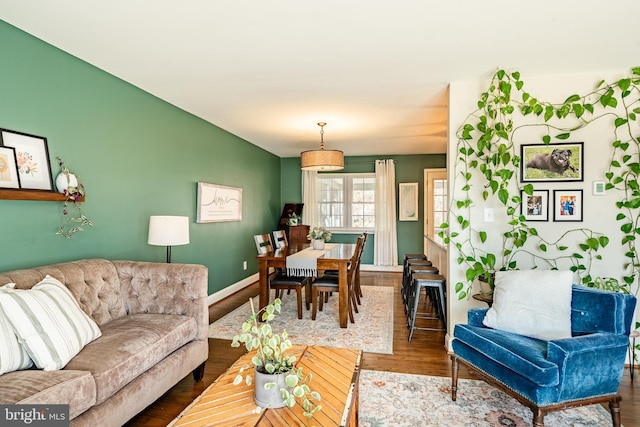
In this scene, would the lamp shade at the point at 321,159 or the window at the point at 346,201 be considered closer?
the lamp shade at the point at 321,159

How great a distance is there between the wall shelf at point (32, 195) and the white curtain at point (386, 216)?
556 centimetres

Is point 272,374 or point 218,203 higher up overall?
point 218,203

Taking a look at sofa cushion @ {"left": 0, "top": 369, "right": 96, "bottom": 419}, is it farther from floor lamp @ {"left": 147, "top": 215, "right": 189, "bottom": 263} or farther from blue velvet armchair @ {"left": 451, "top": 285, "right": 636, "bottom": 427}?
blue velvet armchair @ {"left": 451, "top": 285, "right": 636, "bottom": 427}

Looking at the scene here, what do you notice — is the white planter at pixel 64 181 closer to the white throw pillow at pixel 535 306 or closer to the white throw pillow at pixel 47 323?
the white throw pillow at pixel 47 323

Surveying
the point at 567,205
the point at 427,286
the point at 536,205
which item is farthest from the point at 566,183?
the point at 427,286

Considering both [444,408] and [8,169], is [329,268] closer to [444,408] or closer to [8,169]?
[444,408]

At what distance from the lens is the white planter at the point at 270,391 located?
139cm

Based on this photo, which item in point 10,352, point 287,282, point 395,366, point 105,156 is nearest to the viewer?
point 10,352

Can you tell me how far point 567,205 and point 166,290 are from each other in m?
3.40

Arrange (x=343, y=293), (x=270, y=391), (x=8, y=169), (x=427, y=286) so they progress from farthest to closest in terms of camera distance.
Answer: (x=343, y=293) < (x=427, y=286) < (x=8, y=169) < (x=270, y=391)

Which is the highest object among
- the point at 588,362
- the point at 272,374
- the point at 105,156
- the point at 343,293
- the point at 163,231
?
the point at 105,156

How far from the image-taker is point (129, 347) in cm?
193

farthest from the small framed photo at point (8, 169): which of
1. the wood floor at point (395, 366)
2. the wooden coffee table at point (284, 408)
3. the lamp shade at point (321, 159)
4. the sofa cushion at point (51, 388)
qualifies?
the lamp shade at point (321, 159)

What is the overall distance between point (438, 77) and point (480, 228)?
1423 millimetres
